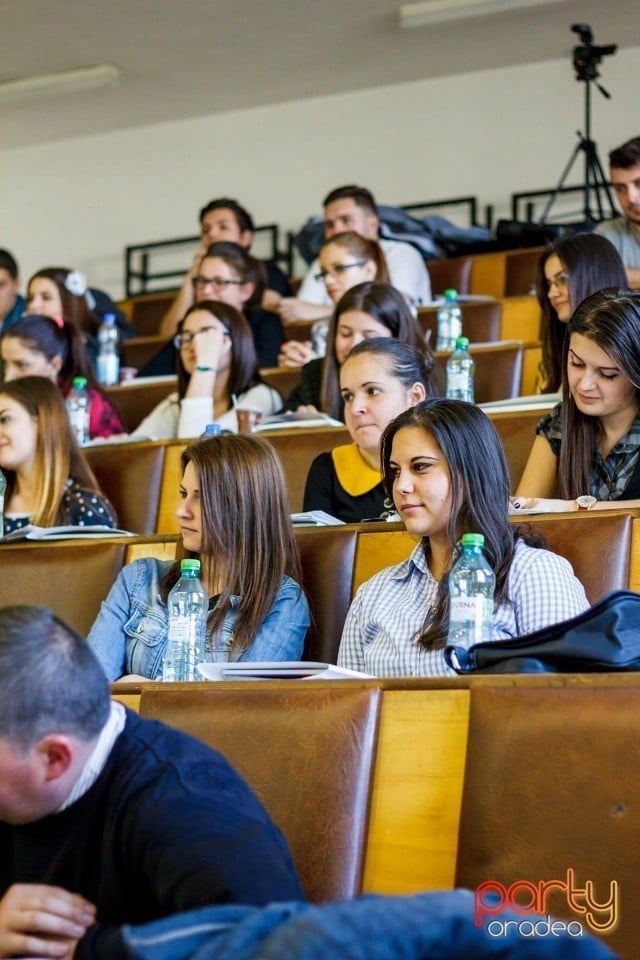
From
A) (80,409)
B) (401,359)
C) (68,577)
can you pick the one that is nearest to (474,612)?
(68,577)

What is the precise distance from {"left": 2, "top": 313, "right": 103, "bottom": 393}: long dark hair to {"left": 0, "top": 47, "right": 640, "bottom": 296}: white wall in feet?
8.27

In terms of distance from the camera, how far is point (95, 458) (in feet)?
10.7

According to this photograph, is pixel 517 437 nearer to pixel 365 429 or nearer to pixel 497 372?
pixel 365 429

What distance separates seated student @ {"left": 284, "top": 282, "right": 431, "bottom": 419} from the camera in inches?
129

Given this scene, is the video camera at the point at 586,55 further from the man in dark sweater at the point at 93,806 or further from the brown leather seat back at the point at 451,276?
the man in dark sweater at the point at 93,806

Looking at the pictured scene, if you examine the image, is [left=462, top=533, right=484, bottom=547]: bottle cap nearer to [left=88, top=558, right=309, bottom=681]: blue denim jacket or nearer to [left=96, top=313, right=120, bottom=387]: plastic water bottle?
[left=88, top=558, right=309, bottom=681]: blue denim jacket

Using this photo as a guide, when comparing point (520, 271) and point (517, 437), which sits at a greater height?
point (520, 271)

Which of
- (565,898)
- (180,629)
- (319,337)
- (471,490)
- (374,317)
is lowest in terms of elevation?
(565,898)

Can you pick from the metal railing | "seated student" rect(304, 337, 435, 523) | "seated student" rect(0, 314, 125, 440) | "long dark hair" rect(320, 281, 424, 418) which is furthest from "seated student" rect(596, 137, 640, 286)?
the metal railing

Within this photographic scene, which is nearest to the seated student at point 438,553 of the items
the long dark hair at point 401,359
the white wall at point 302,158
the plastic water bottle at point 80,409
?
the long dark hair at point 401,359

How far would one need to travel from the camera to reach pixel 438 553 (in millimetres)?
2141

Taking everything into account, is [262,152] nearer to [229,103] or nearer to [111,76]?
[229,103]

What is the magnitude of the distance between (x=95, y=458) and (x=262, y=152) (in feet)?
11.3

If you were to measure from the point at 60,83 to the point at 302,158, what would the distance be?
116 cm
